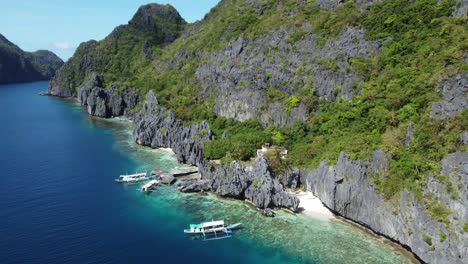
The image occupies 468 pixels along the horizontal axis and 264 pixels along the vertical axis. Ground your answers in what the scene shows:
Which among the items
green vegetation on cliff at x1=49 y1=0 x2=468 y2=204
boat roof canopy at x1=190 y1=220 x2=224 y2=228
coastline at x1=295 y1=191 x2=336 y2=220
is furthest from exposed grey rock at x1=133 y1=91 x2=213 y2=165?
boat roof canopy at x1=190 y1=220 x2=224 y2=228

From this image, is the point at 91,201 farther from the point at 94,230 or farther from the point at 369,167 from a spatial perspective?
the point at 369,167

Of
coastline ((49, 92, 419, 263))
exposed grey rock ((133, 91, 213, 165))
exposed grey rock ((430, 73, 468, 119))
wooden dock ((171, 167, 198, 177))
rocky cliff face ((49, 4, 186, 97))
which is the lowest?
coastline ((49, 92, 419, 263))

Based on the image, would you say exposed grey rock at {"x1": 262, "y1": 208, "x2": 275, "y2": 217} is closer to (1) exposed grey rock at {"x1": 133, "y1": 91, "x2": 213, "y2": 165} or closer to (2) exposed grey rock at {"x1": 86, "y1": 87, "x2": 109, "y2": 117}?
(1) exposed grey rock at {"x1": 133, "y1": 91, "x2": 213, "y2": 165}

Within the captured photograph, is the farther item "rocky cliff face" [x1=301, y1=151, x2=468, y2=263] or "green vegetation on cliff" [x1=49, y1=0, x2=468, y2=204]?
"green vegetation on cliff" [x1=49, y1=0, x2=468, y2=204]

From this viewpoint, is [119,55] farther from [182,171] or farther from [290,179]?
[290,179]

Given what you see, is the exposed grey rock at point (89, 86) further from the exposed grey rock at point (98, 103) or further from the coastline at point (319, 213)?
the coastline at point (319, 213)

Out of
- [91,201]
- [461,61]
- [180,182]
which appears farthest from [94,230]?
[461,61]

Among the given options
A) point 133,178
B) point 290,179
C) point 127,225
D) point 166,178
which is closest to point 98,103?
point 133,178
